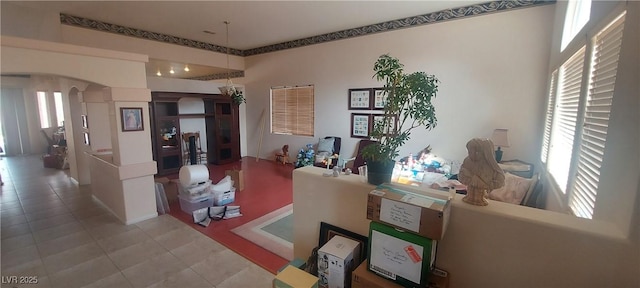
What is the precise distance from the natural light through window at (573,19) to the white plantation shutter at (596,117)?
0.83 m

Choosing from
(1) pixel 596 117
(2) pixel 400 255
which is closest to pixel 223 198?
(2) pixel 400 255

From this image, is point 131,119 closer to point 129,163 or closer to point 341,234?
point 129,163

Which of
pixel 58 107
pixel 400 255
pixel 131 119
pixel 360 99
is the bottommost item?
pixel 400 255

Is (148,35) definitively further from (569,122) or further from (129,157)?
(569,122)

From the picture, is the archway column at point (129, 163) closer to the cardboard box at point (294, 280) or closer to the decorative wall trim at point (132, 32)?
the cardboard box at point (294, 280)

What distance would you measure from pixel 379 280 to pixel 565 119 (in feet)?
7.83

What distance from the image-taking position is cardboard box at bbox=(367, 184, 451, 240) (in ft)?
4.36

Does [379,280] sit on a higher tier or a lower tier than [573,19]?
lower

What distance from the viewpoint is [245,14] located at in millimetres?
4684

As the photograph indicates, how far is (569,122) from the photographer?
222 centimetres

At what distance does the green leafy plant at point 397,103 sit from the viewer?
65.2 inches

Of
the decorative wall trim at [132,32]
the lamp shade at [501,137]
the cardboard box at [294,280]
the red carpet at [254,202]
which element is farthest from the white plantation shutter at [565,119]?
the decorative wall trim at [132,32]

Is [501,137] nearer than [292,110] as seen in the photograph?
Yes

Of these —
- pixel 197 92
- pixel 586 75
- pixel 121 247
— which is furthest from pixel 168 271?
pixel 197 92
